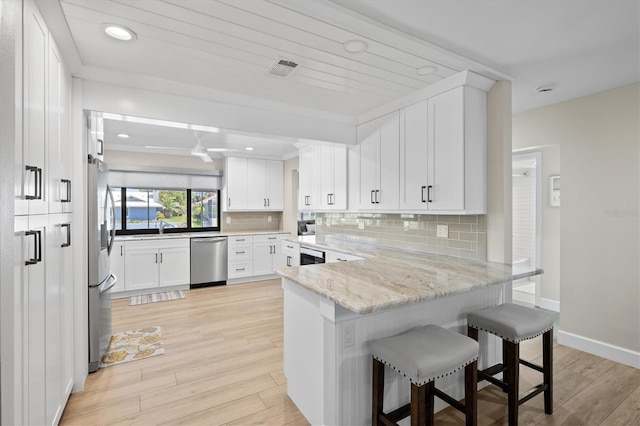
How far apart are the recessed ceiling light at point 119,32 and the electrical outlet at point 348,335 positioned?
2.13 meters

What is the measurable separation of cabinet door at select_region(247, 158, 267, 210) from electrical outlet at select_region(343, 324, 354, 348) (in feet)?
15.6

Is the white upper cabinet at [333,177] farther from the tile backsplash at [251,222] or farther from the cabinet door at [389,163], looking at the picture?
the tile backsplash at [251,222]

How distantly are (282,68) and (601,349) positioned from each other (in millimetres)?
3757

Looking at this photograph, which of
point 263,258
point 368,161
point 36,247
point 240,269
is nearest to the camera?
point 36,247

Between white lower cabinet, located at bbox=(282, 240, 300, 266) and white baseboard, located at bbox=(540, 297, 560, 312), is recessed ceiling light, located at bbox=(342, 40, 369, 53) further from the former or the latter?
white baseboard, located at bbox=(540, 297, 560, 312)

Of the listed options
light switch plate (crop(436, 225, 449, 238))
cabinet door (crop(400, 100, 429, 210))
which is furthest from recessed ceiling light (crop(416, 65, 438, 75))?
light switch plate (crop(436, 225, 449, 238))

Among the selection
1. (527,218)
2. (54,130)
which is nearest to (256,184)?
(54,130)

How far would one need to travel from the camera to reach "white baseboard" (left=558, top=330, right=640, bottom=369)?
2662 millimetres

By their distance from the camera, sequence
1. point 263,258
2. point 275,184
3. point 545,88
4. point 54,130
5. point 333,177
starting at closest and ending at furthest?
point 54,130 < point 545,88 < point 333,177 < point 263,258 < point 275,184

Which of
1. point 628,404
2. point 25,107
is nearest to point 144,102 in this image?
point 25,107

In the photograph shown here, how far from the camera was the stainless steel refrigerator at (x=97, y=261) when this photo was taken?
250 cm

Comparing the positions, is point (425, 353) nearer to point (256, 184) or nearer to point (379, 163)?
point (379, 163)

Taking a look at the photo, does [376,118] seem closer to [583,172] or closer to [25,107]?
[583,172]

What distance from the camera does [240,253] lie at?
5.66 metres
